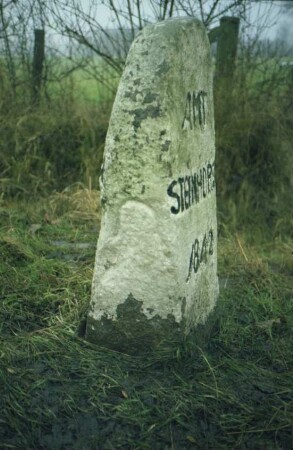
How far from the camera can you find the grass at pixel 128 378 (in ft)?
7.76

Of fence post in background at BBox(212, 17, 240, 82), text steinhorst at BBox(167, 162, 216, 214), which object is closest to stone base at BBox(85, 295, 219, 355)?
text steinhorst at BBox(167, 162, 216, 214)

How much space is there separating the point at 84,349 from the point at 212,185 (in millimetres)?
1100

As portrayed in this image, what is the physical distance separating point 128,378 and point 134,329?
0.22 metres

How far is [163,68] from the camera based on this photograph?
2539mm

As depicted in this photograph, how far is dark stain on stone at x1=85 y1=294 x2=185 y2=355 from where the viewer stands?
8.86ft

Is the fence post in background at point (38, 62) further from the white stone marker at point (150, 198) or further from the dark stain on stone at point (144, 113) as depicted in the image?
the dark stain on stone at point (144, 113)

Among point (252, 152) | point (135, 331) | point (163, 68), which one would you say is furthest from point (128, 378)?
point (252, 152)

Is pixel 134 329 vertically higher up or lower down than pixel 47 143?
lower down

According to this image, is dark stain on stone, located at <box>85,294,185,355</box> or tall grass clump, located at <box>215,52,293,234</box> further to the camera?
tall grass clump, located at <box>215,52,293,234</box>

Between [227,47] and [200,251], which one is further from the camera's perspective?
[227,47]

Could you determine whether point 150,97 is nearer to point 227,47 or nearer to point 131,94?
point 131,94

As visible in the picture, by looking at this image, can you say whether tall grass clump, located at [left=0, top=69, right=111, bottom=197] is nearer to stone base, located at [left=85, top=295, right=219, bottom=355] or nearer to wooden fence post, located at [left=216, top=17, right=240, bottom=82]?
wooden fence post, located at [left=216, top=17, right=240, bottom=82]

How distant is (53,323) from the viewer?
3004 millimetres

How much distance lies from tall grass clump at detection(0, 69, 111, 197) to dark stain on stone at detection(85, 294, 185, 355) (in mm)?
2979
